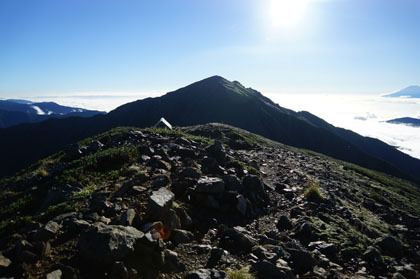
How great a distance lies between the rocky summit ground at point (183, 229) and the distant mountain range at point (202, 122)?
104114 millimetres

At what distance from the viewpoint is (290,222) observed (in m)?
9.88

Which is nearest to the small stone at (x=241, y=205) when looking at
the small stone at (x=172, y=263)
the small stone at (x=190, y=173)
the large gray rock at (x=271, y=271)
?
the small stone at (x=190, y=173)

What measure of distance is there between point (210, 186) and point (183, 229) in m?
2.37

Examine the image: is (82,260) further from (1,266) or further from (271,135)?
(271,135)

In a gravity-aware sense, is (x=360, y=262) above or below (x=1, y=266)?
below

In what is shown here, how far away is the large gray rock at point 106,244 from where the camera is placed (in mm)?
5309

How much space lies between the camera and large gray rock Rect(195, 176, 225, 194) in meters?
9.77

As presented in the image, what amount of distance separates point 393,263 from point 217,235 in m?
5.85

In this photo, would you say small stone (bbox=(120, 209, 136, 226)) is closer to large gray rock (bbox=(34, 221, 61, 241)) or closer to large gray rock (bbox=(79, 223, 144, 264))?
large gray rock (bbox=(79, 223, 144, 264))

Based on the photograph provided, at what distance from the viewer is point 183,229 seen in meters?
7.95

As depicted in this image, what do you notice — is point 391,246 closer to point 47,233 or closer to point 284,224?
point 284,224

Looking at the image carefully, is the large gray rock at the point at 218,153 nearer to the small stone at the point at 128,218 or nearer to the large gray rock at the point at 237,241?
the large gray rock at the point at 237,241

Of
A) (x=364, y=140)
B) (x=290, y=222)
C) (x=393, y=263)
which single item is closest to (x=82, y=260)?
(x=290, y=222)

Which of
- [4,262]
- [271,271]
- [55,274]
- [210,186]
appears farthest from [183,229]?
[4,262]
